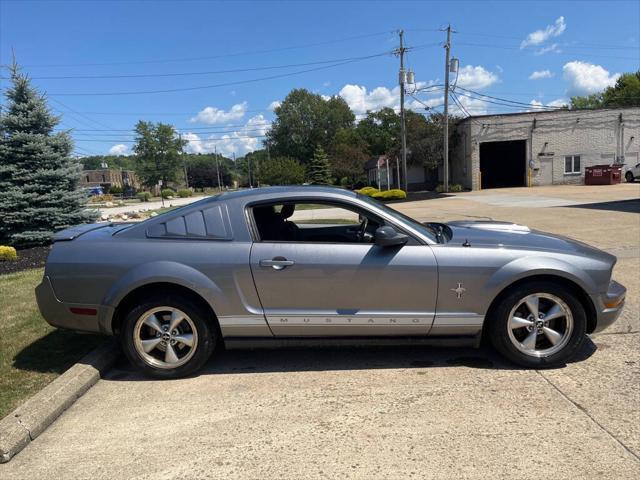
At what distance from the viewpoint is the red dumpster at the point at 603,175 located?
32344mm

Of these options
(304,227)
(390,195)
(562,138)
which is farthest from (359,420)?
(562,138)

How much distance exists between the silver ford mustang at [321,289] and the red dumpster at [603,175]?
110 feet

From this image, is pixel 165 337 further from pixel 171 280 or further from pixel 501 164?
pixel 501 164

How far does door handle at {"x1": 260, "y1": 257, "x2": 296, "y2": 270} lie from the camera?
378 cm

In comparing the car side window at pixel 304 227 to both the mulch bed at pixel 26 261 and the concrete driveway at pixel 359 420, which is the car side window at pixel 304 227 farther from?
the mulch bed at pixel 26 261

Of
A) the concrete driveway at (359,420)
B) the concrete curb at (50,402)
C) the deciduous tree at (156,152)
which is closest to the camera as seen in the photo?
the concrete driveway at (359,420)

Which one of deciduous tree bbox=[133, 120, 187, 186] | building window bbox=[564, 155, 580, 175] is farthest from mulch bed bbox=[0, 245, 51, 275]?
deciduous tree bbox=[133, 120, 187, 186]

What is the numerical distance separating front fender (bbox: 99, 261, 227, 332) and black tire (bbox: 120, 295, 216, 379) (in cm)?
14

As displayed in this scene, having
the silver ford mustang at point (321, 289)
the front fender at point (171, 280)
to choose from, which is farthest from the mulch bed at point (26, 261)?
the front fender at point (171, 280)

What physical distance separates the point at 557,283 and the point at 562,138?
36354 mm

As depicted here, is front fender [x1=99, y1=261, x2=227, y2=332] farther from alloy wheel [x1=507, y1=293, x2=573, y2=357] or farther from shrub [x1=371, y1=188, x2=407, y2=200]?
shrub [x1=371, y1=188, x2=407, y2=200]

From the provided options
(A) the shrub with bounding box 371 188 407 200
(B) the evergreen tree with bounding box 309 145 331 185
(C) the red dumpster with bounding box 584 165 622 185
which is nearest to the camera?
(A) the shrub with bounding box 371 188 407 200

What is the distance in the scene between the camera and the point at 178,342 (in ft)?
12.9

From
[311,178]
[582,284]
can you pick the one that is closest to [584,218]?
[582,284]
